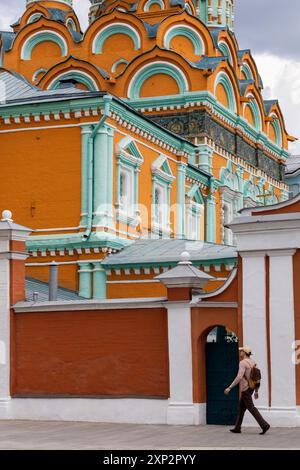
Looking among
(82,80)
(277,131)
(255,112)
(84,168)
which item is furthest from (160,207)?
(277,131)

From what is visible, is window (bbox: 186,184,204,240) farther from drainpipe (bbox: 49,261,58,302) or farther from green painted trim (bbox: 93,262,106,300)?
drainpipe (bbox: 49,261,58,302)

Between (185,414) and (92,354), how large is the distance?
194 cm

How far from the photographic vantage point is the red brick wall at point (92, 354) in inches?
607

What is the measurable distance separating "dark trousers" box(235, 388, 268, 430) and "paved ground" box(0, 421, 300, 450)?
172 mm

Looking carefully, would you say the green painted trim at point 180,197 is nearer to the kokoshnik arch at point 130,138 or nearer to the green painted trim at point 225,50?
the kokoshnik arch at point 130,138

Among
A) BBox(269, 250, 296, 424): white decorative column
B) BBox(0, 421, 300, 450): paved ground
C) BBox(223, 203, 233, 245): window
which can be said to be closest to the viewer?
BBox(0, 421, 300, 450): paved ground

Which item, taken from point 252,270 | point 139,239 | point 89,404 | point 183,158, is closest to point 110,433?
point 89,404

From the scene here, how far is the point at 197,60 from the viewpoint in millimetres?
34812

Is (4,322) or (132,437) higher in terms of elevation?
(4,322)

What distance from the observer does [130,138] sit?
23672 millimetres

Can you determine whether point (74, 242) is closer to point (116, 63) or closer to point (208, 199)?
point (208, 199)

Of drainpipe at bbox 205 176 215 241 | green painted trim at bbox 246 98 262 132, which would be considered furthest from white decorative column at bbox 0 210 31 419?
green painted trim at bbox 246 98 262 132

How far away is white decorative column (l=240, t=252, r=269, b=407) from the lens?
578 inches

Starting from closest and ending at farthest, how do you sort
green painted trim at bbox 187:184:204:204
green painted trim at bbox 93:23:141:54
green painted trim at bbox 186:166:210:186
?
green painted trim at bbox 186:166:210:186
green painted trim at bbox 187:184:204:204
green painted trim at bbox 93:23:141:54
